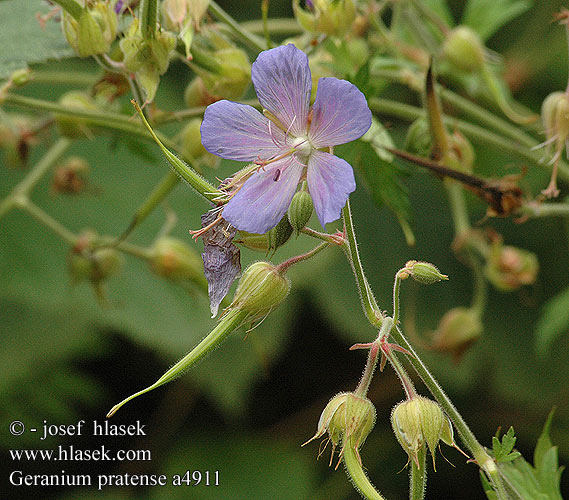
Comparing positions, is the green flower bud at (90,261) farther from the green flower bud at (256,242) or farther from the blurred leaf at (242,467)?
the blurred leaf at (242,467)

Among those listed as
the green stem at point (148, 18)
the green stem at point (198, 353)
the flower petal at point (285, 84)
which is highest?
the green stem at point (148, 18)

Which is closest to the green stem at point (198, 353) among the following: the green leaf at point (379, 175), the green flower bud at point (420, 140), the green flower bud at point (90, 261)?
the green leaf at point (379, 175)

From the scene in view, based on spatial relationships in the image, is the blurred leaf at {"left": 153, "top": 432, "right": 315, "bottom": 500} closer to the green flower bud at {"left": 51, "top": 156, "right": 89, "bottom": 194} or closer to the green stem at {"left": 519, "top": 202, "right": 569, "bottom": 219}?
the green flower bud at {"left": 51, "top": 156, "right": 89, "bottom": 194}

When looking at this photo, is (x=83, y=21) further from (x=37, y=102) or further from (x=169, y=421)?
(x=169, y=421)

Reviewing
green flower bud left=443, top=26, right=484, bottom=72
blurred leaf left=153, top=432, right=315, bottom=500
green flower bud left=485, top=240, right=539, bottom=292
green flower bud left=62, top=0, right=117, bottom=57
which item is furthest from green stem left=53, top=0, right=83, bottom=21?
blurred leaf left=153, top=432, right=315, bottom=500

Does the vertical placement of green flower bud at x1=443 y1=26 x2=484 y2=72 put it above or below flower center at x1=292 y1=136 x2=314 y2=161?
above

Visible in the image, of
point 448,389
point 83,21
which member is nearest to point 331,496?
point 448,389
